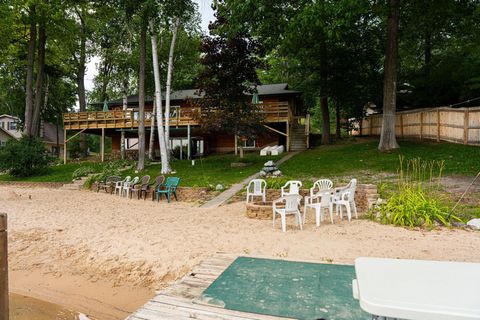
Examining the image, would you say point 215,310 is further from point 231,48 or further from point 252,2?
point 231,48

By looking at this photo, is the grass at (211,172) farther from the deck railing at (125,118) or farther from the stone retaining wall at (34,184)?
the stone retaining wall at (34,184)

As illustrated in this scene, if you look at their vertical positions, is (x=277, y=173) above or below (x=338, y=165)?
below

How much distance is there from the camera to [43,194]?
13.6 metres

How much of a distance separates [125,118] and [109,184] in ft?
27.4

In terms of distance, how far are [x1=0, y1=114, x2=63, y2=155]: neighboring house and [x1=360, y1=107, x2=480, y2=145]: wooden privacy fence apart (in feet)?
106

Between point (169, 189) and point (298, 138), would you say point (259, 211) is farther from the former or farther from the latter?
point (298, 138)

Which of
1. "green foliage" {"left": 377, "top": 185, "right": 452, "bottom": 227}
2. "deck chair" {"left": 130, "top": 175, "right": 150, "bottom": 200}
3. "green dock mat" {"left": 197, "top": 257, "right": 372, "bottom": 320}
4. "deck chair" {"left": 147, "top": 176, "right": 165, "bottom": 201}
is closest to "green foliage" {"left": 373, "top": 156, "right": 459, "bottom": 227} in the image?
"green foliage" {"left": 377, "top": 185, "right": 452, "bottom": 227}

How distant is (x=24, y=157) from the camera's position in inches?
710

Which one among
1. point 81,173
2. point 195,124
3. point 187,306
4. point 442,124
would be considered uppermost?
point 195,124

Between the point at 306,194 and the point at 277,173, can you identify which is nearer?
the point at 306,194

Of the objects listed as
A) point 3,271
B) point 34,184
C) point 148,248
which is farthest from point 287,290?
point 34,184

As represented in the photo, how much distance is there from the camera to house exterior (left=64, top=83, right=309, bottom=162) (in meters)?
20.0

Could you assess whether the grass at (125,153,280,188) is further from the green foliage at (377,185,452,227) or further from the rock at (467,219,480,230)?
the rock at (467,219,480,230)

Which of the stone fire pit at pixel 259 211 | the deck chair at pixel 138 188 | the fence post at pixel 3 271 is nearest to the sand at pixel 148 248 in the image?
the stone fire pit at pixel 259 211
